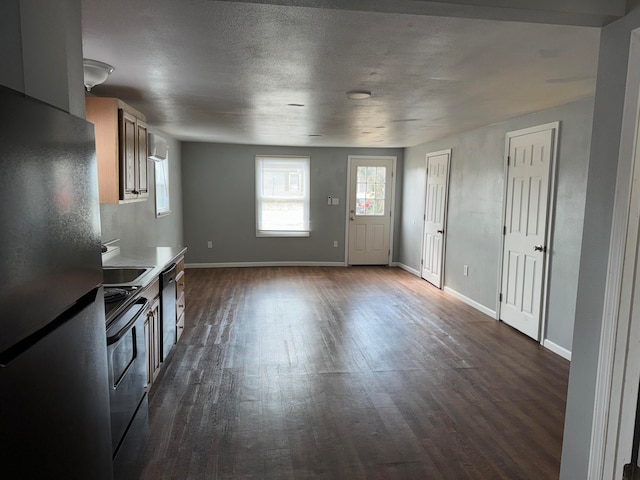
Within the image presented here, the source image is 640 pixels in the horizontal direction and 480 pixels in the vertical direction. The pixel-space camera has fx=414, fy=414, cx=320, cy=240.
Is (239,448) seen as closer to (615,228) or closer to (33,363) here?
(33,363)

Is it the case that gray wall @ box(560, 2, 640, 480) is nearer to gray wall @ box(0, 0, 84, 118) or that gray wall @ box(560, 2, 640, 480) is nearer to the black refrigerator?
the black refrigerator

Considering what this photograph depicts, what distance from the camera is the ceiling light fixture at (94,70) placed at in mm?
Answer: 2493

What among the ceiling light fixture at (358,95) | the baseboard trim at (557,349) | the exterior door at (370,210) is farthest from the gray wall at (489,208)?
the ceiling light fixture at (358,95)

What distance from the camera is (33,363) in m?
0.82

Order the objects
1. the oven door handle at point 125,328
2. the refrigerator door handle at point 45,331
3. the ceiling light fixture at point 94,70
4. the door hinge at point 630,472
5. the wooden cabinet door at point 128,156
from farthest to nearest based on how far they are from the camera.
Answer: the wooden cabinet door at point 128,156, the ceiling light fixture at point 94,70, the oven door handle at point 125,328, the door hinge at point 630,472, the refrigerator door handle at point 45,331

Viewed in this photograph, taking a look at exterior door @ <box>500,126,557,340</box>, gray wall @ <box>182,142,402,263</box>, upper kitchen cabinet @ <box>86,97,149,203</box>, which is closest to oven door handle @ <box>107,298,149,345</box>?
upper kitchen cabinet @ <box>86,97,149,203</box>

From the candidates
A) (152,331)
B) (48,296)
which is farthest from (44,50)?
(152,331)

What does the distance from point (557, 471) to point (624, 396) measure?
1.00 metres

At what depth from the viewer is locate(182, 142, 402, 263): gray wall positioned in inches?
293

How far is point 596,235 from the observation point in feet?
5.25

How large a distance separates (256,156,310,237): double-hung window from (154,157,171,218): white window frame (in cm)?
176

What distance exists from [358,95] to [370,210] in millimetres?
4769

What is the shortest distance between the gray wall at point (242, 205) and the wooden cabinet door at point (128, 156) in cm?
393

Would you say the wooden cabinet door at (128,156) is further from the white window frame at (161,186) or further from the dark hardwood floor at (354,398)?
the white window frame at (161,186)
